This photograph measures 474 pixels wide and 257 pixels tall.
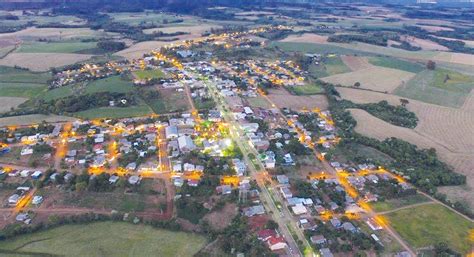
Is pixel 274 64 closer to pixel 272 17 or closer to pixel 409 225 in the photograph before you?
pixel 409 225

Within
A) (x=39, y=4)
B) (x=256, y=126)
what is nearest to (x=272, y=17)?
(x=39, y=4)

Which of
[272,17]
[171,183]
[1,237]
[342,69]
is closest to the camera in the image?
[1,237]

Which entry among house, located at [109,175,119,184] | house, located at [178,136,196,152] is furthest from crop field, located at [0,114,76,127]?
house, located at [109,175,119,184]

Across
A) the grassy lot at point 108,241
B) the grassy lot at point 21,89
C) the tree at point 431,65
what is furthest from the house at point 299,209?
the tree at point 431,65

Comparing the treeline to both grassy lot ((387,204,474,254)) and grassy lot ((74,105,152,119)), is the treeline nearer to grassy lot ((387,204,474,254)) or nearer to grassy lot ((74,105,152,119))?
grassy lot ((387,204,474,254))

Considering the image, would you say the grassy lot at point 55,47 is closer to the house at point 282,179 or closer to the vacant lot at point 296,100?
the vacant lot at point 296,100

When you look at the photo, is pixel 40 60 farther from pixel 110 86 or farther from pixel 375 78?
pixel 375 78
